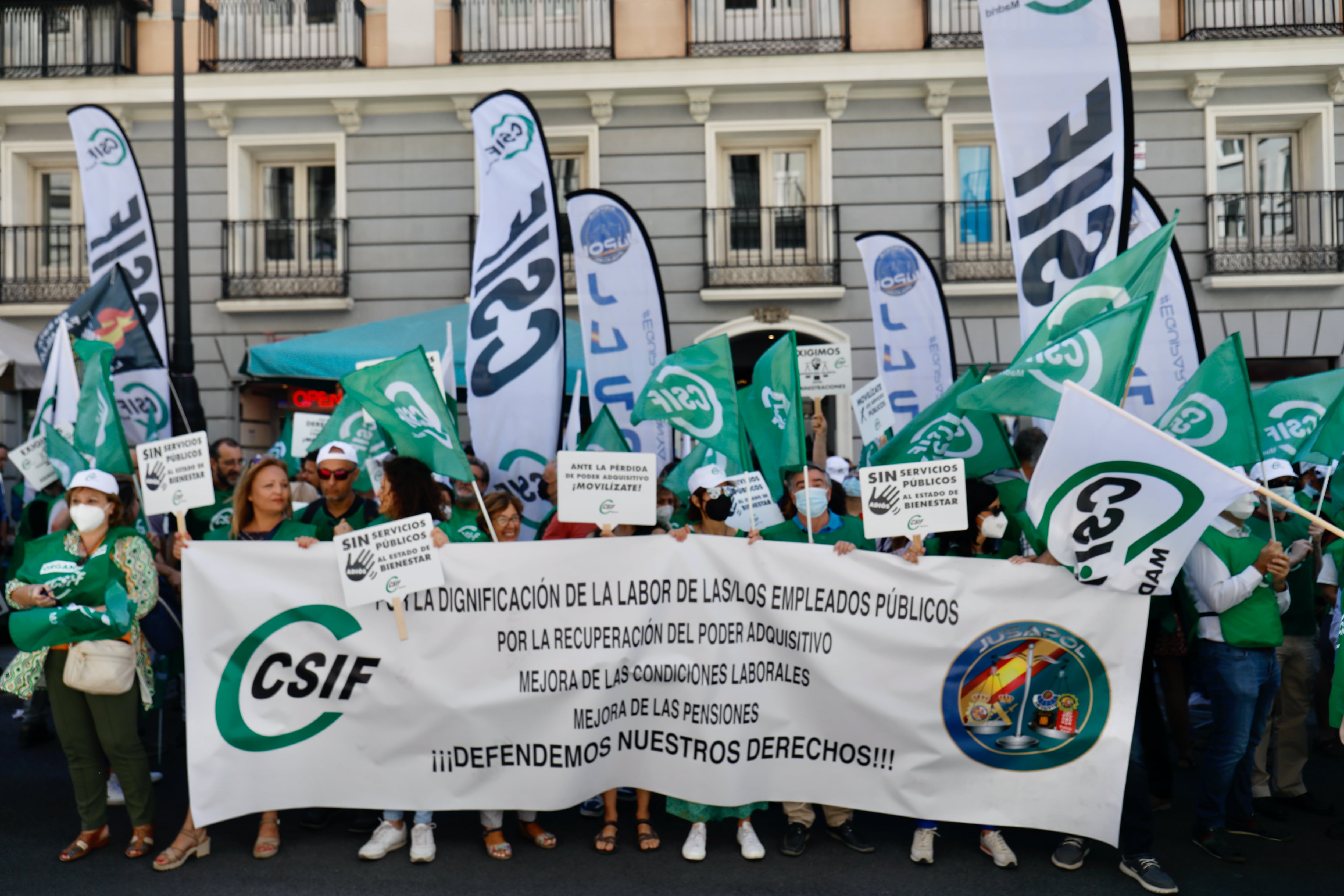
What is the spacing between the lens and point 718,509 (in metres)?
5.30

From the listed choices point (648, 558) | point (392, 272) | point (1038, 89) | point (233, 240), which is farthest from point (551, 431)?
point (233, 240)

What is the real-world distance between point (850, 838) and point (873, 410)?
329 centimetres

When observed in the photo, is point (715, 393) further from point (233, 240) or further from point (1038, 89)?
point (233, 240)

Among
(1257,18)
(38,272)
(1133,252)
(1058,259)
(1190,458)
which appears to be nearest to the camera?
(1190,458)

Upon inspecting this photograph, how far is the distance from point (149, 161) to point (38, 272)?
235 cm

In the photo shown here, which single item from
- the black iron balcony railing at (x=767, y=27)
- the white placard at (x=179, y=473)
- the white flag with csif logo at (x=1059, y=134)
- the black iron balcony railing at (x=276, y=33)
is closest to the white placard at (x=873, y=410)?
the white flag with csif logo at (x=1059, y=134)

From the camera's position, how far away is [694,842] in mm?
4934

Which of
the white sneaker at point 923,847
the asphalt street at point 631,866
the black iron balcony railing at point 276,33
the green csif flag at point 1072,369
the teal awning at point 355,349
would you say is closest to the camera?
the green csif flag at point 1072,369

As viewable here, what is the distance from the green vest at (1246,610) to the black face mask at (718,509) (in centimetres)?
217

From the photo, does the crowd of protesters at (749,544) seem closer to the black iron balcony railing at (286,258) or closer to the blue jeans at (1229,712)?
the blue jeans at (1229,712)

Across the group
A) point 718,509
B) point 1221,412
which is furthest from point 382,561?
point 1221,412

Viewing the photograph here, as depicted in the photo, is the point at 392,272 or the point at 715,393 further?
the point at 392,272

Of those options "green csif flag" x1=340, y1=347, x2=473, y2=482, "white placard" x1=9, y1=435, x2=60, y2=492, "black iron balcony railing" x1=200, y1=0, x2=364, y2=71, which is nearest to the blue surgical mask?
"green csif flag" x1=340, y1=347, x2=473, y2=482

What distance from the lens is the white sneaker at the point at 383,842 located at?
489 centimetres
